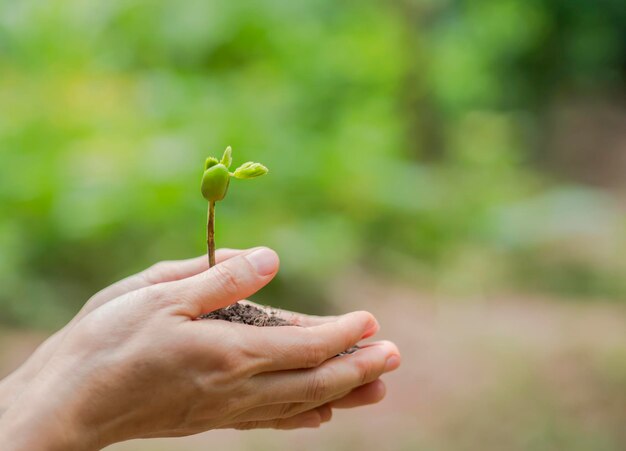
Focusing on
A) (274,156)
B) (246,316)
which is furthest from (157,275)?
(274,156)

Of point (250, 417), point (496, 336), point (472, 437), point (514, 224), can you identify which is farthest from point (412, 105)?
point (250, 417)

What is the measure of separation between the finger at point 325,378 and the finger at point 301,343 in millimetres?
11

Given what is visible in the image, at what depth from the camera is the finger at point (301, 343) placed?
0.81 metres

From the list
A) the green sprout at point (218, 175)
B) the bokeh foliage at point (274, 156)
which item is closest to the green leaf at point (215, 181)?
the green sprout at point (218, 175)

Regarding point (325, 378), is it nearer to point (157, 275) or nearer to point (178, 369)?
point (178, 369)

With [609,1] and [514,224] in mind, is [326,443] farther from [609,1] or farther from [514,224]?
[609,1]

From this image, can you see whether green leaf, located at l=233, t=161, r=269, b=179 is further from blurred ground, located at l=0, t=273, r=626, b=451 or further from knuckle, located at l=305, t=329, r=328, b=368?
blurred ground, located at l=0, t=273, r=626, b=451

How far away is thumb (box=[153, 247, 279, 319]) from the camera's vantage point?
80cm

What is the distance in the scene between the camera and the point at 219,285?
810mm

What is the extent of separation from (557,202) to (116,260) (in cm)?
197

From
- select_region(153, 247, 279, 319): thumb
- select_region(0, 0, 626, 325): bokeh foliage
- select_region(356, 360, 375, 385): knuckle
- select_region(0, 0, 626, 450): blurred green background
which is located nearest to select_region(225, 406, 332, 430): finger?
select_region(356, 360, 375, 385): knuckle

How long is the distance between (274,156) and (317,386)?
6.01ft

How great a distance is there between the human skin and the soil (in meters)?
0.08

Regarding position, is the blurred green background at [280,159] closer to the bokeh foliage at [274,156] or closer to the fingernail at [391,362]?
the bokeh foliage at [274,156]
